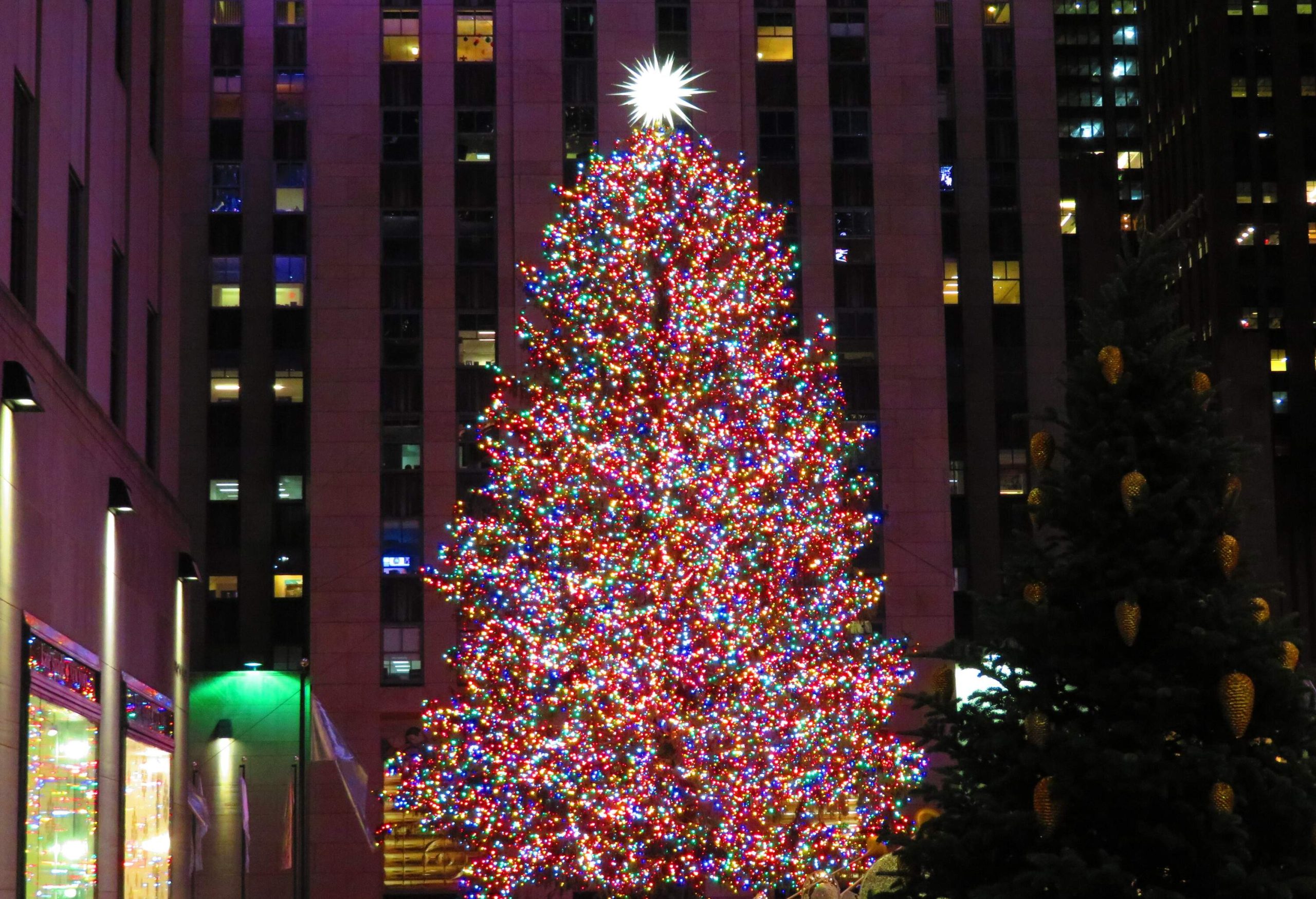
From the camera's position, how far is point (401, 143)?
2199 inches

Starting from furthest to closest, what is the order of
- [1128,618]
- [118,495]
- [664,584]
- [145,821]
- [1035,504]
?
1. [664,584]
2. [145,821]
3. [118,495]
4. [1035,504]
5. [1128,618]

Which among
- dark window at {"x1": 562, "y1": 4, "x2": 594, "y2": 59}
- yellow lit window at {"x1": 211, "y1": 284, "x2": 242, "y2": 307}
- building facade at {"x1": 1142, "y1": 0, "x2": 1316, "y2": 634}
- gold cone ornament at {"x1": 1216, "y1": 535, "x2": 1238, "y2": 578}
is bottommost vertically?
gold cone ornament at {"x1": 1216, "y1": 535, "x2": 1238, "y2": 578}

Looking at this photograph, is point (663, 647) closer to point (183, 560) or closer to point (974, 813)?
point (183, 560)

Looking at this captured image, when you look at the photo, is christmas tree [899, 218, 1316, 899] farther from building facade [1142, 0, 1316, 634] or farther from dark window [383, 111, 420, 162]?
building facade [1142, 0, 1316, 634]

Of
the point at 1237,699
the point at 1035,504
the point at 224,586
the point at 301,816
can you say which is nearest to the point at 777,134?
the point at 224,586

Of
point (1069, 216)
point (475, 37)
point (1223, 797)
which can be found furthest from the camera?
point (1069, 216)

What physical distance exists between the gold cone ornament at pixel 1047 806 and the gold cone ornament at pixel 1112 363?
254 centimetres

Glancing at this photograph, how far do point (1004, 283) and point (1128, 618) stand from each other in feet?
164

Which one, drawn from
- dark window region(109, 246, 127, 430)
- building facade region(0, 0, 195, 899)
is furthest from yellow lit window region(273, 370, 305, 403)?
dark window region(109, 246, 127, 430)

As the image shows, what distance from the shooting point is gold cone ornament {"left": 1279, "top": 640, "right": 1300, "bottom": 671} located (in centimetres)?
1129

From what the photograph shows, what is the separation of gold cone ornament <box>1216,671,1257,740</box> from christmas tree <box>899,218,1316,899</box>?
1cm

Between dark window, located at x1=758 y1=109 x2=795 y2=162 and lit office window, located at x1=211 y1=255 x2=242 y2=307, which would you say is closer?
dark window, located at x1=758 y1=109 x2=795 y2=162

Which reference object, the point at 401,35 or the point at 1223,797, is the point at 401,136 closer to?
the point at 401,35

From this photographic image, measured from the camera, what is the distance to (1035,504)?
39.3 ft
